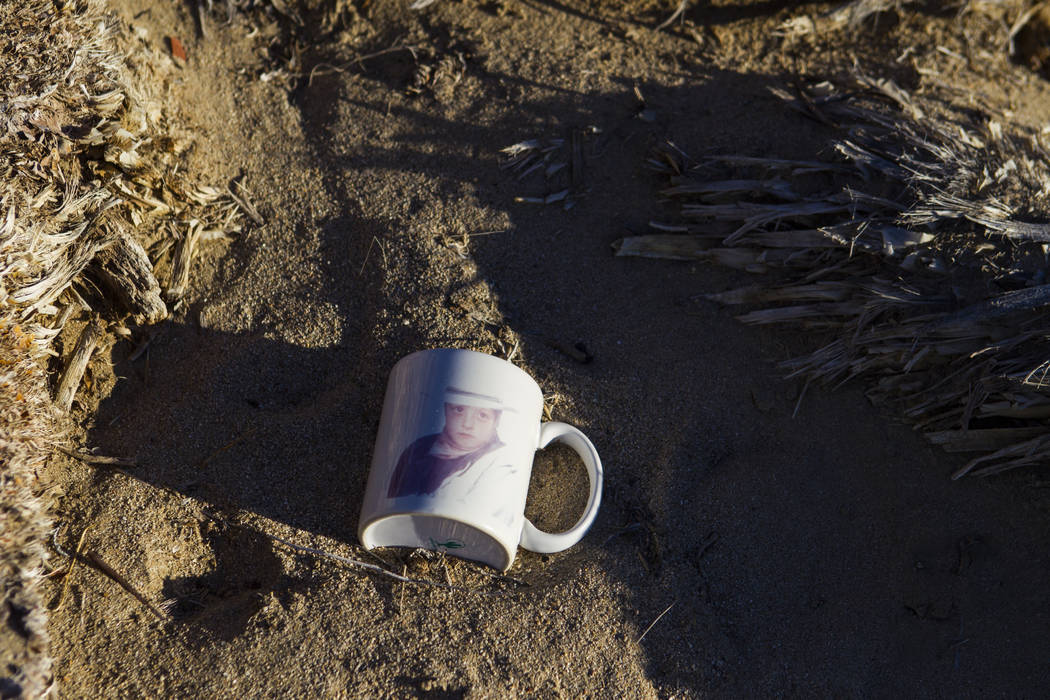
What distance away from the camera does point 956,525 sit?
2100 millimetres

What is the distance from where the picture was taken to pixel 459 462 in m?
1.77

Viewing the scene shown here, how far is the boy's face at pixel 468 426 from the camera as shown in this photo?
1.79 metres

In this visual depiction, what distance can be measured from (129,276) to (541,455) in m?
1.21

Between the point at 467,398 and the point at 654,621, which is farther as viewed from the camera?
the point at 654,621

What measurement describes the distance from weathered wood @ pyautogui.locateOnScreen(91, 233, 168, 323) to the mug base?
3.04ft

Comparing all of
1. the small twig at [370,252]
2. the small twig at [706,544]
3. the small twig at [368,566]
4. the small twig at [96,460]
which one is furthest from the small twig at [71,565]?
the small twig at [706,544]

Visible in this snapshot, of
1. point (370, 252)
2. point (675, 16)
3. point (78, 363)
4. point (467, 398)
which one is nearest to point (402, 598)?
point (467, 398)

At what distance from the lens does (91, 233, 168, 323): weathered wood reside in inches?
85.3

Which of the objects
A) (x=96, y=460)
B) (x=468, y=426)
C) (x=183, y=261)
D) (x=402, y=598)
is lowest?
(x=402, y=598)

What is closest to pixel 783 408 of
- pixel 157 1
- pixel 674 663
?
pixel 674 663

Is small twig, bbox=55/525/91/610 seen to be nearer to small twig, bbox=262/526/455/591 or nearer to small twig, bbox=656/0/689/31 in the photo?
small twig, bbox=262/526/455/591

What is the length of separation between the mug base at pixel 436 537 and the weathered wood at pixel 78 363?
2.97 ft

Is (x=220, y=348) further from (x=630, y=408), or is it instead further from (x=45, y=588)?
(x=630, y=408)

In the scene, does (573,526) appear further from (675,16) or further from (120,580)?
(675,16)
